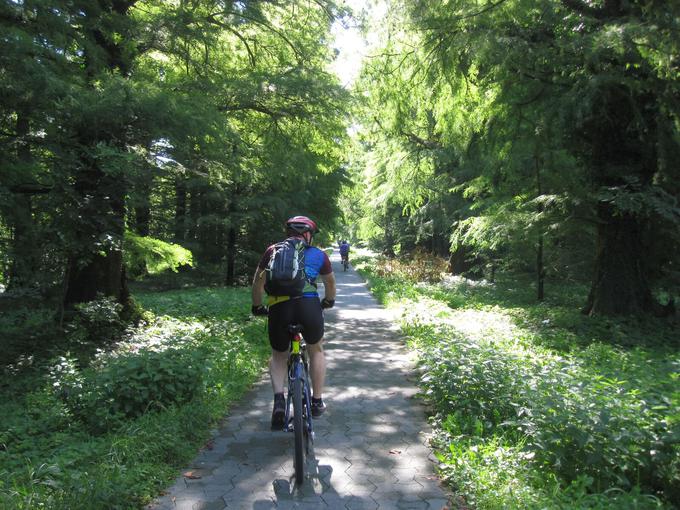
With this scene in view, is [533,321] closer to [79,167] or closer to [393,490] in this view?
[393,490]

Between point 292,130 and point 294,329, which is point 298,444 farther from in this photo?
point 292,130

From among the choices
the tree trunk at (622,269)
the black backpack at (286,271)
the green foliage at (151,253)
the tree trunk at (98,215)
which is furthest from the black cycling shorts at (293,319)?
the tree trunk at (622,269)

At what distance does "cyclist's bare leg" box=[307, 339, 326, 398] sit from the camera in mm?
4328

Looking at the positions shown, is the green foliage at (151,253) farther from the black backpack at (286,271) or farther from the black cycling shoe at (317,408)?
the black cycling shoe at (317,408)

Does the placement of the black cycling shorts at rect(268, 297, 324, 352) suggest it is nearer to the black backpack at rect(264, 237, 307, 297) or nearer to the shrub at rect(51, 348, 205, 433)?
the black backpack at rect(264, 237, 307, 297)

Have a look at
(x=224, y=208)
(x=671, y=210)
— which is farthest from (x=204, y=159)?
(x=224, y=208)

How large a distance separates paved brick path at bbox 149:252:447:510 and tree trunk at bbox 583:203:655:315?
5163 mm

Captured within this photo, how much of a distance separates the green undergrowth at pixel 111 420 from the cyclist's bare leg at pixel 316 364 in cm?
114

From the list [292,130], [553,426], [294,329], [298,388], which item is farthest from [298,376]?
[292,130]

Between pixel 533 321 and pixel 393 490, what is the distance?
733cm

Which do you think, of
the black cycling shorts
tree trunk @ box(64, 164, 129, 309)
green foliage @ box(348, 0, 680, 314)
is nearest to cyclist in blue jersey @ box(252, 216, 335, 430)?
the black cycling shorts

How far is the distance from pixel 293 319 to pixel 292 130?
8.07 m

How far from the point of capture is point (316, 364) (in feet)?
14.3

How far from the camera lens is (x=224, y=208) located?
56.2 feet
